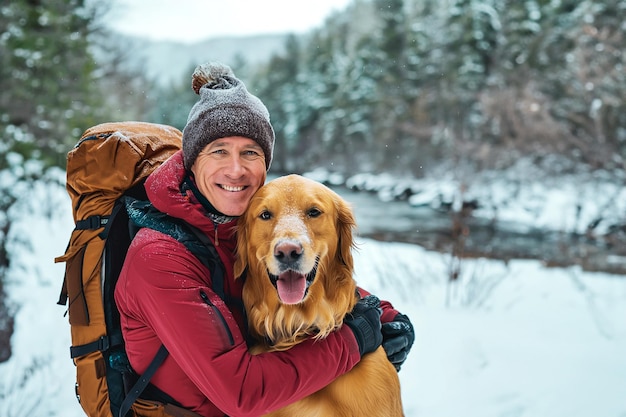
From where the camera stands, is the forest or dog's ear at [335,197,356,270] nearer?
dog's ear at [335,197,356,270]

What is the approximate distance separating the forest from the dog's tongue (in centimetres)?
431

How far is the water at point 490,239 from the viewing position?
1025 cm

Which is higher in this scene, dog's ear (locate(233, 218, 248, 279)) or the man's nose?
the man's nose

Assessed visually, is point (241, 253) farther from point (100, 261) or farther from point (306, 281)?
point (100, 261)

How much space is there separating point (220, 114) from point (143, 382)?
3.68ft

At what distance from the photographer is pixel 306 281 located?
2.03 metres

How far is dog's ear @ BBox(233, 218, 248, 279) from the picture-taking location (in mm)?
2141

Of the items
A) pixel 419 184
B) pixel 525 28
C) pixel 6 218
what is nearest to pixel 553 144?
pixel 419 184

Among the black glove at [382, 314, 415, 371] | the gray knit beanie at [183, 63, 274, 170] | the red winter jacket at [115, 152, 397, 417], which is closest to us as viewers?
the red winter jacket at [115, 152, 397, 417]

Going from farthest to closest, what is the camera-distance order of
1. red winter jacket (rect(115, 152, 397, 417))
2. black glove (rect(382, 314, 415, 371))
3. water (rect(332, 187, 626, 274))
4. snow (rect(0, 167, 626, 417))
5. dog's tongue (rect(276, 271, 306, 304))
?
water (rect(332, 187, 626, 274)), snow (rect(0, 167, 626, 417)), black glove (rect(382, 314, 415, 371)), dog's tongue (rect(276, 271, 306, 304)), red winter jacket (rect(115, 152, 397, 417))

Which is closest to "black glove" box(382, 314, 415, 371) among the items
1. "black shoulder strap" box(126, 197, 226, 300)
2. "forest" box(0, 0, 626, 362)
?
"black shoulder strap" box(126, 197, 226, 300)

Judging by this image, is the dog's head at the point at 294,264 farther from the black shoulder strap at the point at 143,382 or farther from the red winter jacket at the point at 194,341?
the black shoulder strap at the point at 143,382

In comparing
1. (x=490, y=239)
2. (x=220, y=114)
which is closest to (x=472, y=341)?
(x=220, y=114)

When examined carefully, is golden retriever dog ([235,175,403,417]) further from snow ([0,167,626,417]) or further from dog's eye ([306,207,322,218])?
snow ([0,167,626,417])
